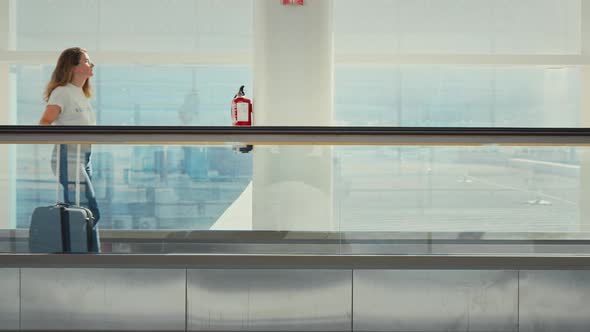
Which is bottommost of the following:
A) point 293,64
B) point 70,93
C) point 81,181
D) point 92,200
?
point 92,200

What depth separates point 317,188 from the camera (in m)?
3.78

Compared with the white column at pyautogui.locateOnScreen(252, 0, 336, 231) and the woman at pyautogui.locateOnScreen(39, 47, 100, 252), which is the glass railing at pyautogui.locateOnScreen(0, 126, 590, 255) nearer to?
the woman at pyautogui.locateOnScreen(39, 47, 100, 252)

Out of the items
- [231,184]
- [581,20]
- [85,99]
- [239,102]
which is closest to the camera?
[231,184]

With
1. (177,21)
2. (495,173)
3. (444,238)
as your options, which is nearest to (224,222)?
(444,238)

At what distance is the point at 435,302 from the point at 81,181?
198cm

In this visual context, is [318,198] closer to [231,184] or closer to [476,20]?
[231,184]

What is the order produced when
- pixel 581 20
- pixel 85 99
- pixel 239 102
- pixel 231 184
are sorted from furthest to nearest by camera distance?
pixel 581 20 < pixel 239 102 < pixel 85 99 < pixel 231 184

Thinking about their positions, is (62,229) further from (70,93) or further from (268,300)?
(268,300)

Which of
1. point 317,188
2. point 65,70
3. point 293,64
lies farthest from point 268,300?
point 293,64

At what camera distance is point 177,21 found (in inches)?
329

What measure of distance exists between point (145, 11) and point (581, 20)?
5.07m

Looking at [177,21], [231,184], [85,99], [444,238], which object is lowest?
[444,238]

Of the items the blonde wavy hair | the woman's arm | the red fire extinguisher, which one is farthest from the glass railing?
the red fire extinguisher

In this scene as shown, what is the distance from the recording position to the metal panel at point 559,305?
3.73 metres
